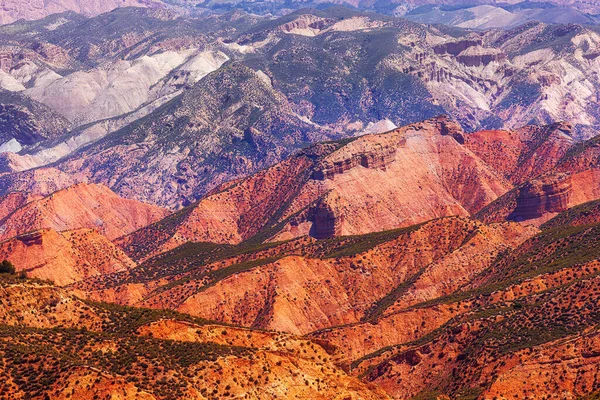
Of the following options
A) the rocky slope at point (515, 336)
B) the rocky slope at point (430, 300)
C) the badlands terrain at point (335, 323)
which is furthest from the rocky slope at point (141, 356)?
the rocky slope at point (515, 336)

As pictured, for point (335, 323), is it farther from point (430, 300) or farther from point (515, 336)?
point (515, 336)

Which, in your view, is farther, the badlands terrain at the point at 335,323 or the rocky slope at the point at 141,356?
the badlands terrain at the point at 335,323

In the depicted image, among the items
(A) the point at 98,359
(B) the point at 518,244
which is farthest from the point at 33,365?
(B) the point at 518,244

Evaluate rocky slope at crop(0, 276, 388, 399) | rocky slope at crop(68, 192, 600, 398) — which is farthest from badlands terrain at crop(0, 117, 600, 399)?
rocky slope at crop(68, 192, 600, 398)

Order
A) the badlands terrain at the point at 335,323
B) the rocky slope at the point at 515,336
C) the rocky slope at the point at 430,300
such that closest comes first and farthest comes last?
1. the badlands terrain at the point at 335,323
2. the rocky slope at the point at 515,336
3. the rocky slope at the point at 430,300

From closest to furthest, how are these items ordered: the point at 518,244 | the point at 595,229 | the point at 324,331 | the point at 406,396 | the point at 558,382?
the point at 558,382 < the point at 406,396 < the point at 324,331 < the point at 595,229 < the point at 518,244

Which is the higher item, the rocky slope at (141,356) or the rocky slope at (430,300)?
the rocky slope at (141,356)

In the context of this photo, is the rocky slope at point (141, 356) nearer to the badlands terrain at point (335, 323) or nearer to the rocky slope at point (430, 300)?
the badlands terrain at point (335, 323)

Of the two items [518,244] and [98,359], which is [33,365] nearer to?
[98,359]
